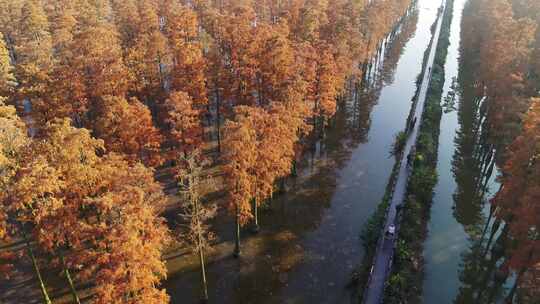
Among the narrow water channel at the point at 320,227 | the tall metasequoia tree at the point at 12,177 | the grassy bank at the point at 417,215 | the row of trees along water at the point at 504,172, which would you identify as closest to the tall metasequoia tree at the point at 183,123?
the narrow water channel at the point at 320,227

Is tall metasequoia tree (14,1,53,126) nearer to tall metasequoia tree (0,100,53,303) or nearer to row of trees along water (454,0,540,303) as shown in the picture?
tall metasequoia tree (0,100,53,303)

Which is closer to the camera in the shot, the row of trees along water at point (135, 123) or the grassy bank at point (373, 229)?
the row of trees along water at point (135, 123)

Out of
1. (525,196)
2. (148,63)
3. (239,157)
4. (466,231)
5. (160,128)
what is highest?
(148,63)

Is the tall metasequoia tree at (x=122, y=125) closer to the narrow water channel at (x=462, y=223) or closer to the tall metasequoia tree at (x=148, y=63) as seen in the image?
the tall metasequoia tree at (x=148, y=63)

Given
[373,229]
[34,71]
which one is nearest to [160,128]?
[34,71]

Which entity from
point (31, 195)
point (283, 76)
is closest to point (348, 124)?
point (283, 76)

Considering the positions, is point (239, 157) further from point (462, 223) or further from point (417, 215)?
Answer: point (462, 223)

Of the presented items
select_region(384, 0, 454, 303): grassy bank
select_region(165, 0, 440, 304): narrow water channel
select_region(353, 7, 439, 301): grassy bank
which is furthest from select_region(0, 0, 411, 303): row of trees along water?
select_region(384, 0, 454, 303): grassy bank
